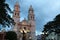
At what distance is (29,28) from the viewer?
127 metres

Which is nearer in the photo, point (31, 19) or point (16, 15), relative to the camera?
point (16, 15)

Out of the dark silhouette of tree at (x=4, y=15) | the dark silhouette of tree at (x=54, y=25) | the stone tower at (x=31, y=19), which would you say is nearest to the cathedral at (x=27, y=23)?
the stone tower at (x=31, y=19)

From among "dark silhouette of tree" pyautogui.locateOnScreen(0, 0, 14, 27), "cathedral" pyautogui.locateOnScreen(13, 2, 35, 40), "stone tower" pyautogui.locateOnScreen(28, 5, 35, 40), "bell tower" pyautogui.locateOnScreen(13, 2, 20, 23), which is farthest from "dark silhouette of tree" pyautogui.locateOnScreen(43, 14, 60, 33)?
"stone tower" pyautogui.locateOnScreen(28, 5, 35, 40)

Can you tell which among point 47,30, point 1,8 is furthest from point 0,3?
point 47,30

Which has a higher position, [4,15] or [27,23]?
[27,23]

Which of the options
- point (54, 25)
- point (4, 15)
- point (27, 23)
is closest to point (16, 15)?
point (27, 23)

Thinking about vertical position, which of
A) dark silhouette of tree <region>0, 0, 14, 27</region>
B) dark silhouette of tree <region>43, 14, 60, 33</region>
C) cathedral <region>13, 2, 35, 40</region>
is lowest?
dark silhouette of tree <region>0, 0, 14, 27</region>

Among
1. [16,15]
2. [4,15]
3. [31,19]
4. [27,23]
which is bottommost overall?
[4,15]

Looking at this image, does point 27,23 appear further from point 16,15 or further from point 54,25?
point 54,25

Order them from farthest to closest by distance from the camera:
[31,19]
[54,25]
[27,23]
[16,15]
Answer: [27,23]
[31,19]
[16,15]
[54,25]

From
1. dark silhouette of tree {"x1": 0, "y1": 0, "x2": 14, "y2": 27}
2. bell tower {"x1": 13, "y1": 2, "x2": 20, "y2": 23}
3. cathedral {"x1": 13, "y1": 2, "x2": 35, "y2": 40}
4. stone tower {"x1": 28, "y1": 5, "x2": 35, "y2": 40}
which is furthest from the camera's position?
stone tower {"x1": 28, "y1": 5, "x2": 35, "y2": 40}

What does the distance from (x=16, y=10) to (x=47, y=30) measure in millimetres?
63082

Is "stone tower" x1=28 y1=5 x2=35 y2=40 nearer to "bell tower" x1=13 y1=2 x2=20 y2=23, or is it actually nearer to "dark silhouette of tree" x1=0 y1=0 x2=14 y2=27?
"bell tower" x1=13 y1=2 x2=20 y2=23

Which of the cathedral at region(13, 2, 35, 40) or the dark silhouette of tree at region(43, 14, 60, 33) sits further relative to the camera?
the cathedral at region(13, 2, 35, 40)
